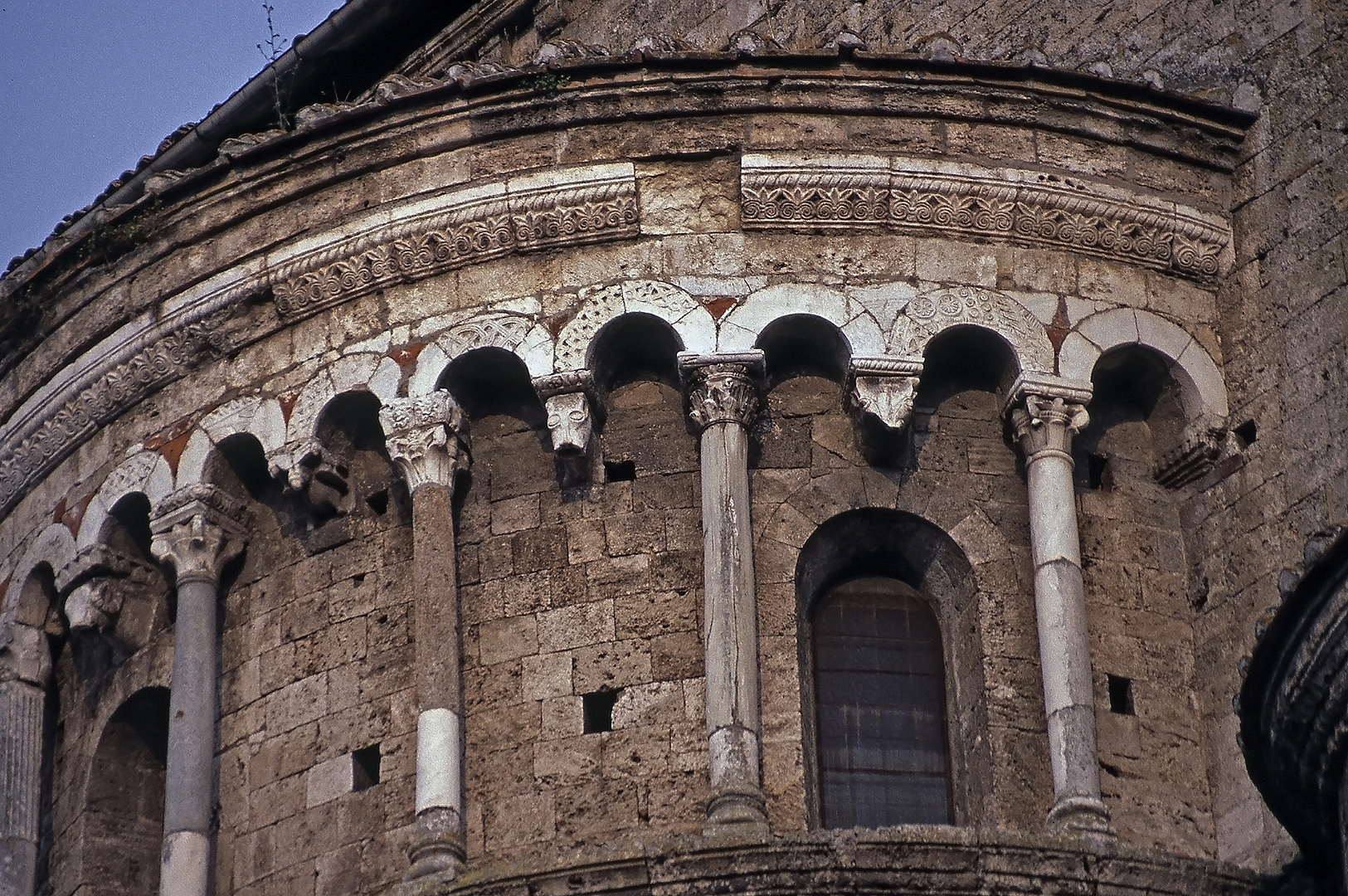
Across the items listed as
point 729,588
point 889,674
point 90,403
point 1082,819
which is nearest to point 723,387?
point 729,588

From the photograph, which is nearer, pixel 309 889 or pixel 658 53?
pixel 309 889

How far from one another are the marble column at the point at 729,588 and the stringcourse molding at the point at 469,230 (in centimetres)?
118

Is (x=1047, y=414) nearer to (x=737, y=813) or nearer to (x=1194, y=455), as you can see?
(x=1194, y=455)

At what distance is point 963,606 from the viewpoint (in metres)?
17.2

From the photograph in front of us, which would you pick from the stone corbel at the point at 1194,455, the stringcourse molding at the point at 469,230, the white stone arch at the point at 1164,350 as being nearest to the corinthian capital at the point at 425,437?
the stringcourse molding at the point at 469,230

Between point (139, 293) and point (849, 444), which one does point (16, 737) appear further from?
point (849, 444)

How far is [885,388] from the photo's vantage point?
17.3 m

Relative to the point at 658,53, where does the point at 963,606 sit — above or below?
below

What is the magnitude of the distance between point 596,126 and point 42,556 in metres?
4.20

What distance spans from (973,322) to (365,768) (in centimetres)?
410

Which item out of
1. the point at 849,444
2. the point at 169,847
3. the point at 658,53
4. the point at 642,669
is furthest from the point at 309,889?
the point at 658,53

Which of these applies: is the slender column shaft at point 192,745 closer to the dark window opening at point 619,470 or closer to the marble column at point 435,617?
the marble column at point 435,617

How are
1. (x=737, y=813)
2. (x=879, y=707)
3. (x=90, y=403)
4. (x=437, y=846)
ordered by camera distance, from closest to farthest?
(x=737, y=813) < (x=437, y=846) < (x=879, y=707) < (x=90, y=403)

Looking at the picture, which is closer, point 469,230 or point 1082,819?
point 1082,819
